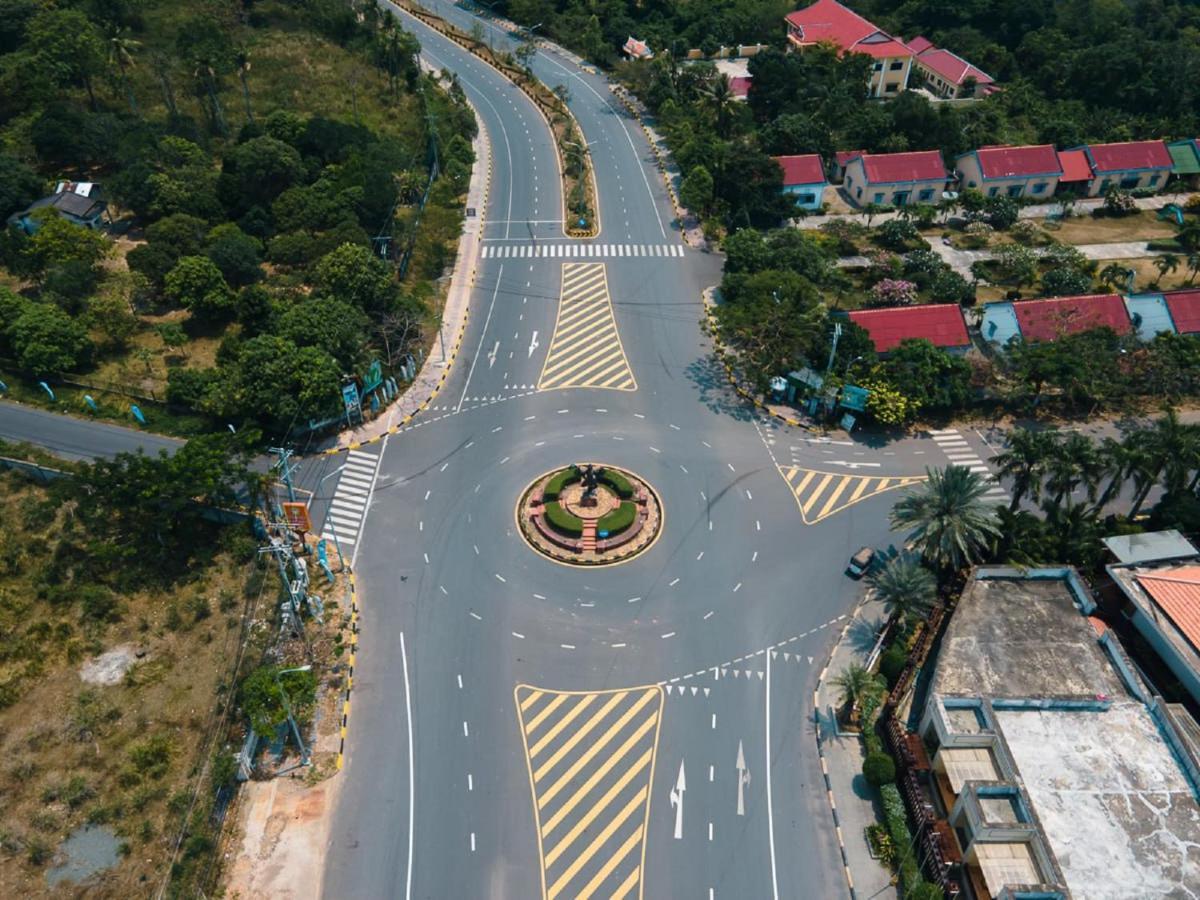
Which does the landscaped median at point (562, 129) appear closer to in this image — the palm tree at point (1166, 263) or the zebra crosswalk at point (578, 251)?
the zebra crosswalk at point (578, 251)

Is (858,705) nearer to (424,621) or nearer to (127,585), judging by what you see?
(424,621)

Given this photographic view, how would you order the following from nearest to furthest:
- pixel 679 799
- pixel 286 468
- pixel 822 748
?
pixel 679 799 → pixel 822 748 → pixel 286 468

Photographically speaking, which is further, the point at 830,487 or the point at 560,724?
the point at 830,487

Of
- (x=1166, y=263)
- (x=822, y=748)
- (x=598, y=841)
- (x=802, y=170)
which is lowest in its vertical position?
(x=598, y=841)

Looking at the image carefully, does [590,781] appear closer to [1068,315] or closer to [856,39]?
[1068,315]

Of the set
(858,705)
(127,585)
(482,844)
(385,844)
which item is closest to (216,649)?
(127,585)

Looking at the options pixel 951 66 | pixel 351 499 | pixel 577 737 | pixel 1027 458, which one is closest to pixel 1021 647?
pixel 1027 458
